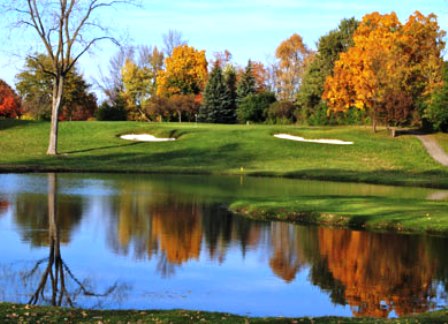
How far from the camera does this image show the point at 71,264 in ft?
54.5

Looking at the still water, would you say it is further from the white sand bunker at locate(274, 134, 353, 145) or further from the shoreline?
the white sand bunker at locate(274, 134, 353, 145)

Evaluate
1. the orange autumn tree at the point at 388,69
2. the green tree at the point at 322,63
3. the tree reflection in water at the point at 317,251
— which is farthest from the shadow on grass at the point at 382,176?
the green tree at the point at 322,63

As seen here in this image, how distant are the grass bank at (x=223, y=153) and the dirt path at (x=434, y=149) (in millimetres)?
707

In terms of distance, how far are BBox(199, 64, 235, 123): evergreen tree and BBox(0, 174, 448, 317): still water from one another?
53.6m

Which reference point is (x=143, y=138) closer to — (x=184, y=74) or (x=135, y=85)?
(x=184, y=74)

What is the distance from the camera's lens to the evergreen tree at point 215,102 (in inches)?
3201

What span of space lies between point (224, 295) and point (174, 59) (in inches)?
3409

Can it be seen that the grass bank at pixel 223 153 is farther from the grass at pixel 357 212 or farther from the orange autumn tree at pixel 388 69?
the grass at pixel 357 212

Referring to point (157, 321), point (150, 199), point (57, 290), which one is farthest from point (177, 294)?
point (150, 199)

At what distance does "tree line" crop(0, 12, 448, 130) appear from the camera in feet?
196

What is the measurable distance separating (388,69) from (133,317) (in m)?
51.8

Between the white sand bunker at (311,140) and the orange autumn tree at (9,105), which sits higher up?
the orange autumn tree at (9,105)

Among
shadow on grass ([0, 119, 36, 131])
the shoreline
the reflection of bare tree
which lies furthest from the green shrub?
the reflection of bare tree

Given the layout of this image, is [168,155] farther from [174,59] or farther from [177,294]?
[174,59]
